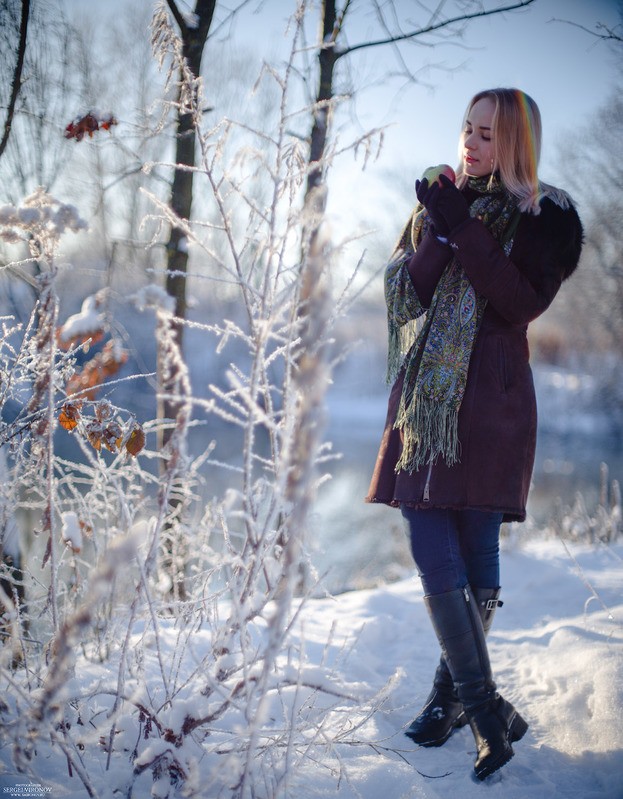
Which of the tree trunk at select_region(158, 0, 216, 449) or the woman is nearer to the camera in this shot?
the woman

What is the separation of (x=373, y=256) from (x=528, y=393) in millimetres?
16161

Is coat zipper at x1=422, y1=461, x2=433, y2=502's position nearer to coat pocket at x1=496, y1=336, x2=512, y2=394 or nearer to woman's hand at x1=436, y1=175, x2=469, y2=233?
coat pocket at x1=496, y1=336, x2=512, y2=394

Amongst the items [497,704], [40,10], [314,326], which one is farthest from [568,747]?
[40,10]

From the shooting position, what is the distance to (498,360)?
1519 millimetres

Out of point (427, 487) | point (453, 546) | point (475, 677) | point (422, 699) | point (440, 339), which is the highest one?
point (440, 339)

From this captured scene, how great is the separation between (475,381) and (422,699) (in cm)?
106

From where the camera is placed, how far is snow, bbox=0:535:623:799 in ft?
4.00

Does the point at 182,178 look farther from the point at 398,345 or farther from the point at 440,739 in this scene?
the point at 440,739

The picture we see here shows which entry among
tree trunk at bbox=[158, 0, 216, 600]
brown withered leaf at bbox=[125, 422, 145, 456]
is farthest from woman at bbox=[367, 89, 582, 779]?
tree trunk at bbox=[158, 0, 216, 600]

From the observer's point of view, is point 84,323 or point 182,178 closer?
point 84,323

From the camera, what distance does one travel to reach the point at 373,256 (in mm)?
17094
